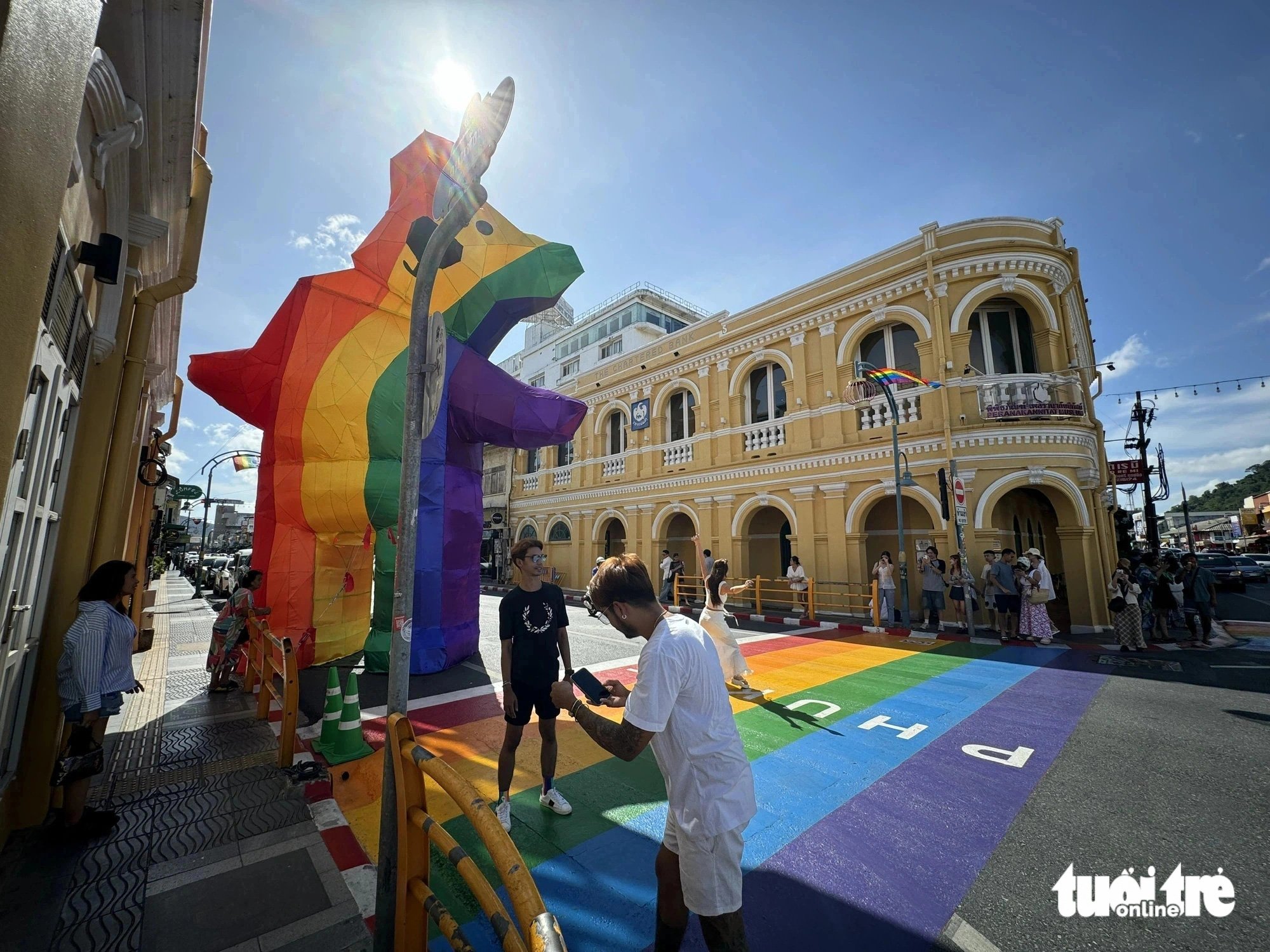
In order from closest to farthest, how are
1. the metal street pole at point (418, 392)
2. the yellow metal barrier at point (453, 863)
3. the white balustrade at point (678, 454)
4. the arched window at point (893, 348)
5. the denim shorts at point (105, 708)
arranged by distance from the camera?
the yellow metal barrier at point (453, 863) → the metal street pole at point (418, 392) → the denim shorts at point (105, 708) → the arched window at point (893, 348) → the white balustrade at point (678, 454)

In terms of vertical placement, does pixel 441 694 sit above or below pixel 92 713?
below

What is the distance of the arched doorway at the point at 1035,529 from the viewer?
11984 millimetres

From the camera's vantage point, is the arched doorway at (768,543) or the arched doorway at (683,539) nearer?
the arched doorway at (768,543)

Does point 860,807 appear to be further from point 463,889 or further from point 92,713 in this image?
point 92,713

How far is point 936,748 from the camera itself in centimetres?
457

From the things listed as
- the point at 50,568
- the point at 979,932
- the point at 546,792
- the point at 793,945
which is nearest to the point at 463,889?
the point at 546,792

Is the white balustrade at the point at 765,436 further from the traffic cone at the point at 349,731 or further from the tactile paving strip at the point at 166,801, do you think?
the tactile paving strip at the point at 166,801

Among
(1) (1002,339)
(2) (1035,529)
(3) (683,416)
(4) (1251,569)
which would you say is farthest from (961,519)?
(4) (1251,569)

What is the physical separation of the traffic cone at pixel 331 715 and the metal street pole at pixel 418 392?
238 cm

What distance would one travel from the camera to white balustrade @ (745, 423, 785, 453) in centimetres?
1438

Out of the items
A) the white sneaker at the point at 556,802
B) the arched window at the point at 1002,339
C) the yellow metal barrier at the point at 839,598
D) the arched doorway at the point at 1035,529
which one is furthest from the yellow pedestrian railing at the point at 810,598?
the white sneaker at the point at 556,802

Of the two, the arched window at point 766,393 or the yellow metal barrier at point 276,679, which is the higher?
the arched window at point 766,393

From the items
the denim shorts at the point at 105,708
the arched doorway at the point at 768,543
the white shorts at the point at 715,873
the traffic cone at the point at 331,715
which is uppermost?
the arched doorway at the point at 768,543

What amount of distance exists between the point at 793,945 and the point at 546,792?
1823mm
